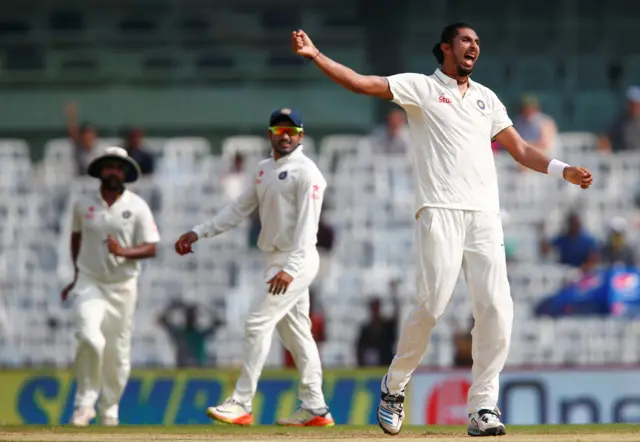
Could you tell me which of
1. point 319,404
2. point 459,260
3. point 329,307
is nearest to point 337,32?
point 329,307

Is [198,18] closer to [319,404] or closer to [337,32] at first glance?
[337,32]

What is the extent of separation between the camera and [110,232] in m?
10.8

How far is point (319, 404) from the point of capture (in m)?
9.69

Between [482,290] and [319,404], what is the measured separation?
2464 millimetres

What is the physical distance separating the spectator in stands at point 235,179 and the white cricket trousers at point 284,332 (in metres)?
7.30

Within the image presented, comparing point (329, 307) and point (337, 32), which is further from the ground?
point (337, 32)

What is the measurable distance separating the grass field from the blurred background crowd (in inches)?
179

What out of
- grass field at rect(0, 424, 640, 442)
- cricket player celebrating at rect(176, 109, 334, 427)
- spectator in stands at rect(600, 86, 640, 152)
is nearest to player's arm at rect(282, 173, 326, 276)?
cricket player celebrating at rect(176, 109, 334, 427)

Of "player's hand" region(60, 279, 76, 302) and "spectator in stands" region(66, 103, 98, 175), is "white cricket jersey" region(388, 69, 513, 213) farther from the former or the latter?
"spectator in stands" region(66, 103, 98, 175)

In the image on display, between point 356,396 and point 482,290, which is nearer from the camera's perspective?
point 482,290

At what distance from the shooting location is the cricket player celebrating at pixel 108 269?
10.6m

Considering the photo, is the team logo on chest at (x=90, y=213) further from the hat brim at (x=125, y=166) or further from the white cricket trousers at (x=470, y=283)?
the white cricket trousers at (x=470, y=283)

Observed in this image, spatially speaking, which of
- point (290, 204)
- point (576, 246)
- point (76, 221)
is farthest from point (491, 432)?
point (576, 246)

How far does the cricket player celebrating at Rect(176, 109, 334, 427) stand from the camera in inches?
367
